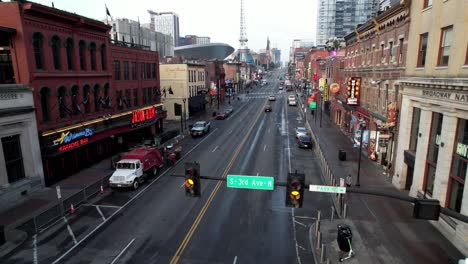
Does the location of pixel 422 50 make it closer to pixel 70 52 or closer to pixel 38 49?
pixel 38 49

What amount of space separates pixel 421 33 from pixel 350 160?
14105 mm

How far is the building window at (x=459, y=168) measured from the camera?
1584cm

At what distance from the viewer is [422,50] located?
822 inches

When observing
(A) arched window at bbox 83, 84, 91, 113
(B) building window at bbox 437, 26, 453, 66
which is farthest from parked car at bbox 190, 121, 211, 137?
(B) building window at bbox 437, 26, 453, 66

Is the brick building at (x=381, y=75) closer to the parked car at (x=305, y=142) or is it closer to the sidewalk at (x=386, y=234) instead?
the sidewalk at (x=386, y=234)

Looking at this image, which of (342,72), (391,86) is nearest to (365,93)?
(391,86)

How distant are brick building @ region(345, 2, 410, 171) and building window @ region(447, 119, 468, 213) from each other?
27.4ft

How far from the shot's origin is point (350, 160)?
31.0 m

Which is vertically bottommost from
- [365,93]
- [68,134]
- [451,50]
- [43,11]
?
[68,134]

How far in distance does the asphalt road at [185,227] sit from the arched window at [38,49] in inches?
485

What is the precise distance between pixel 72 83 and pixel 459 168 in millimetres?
30224

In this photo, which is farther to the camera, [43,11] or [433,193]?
[43,11]

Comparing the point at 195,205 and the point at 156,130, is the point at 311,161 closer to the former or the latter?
the point at 195,205

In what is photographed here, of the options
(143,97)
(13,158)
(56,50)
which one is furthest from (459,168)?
(143,97)
